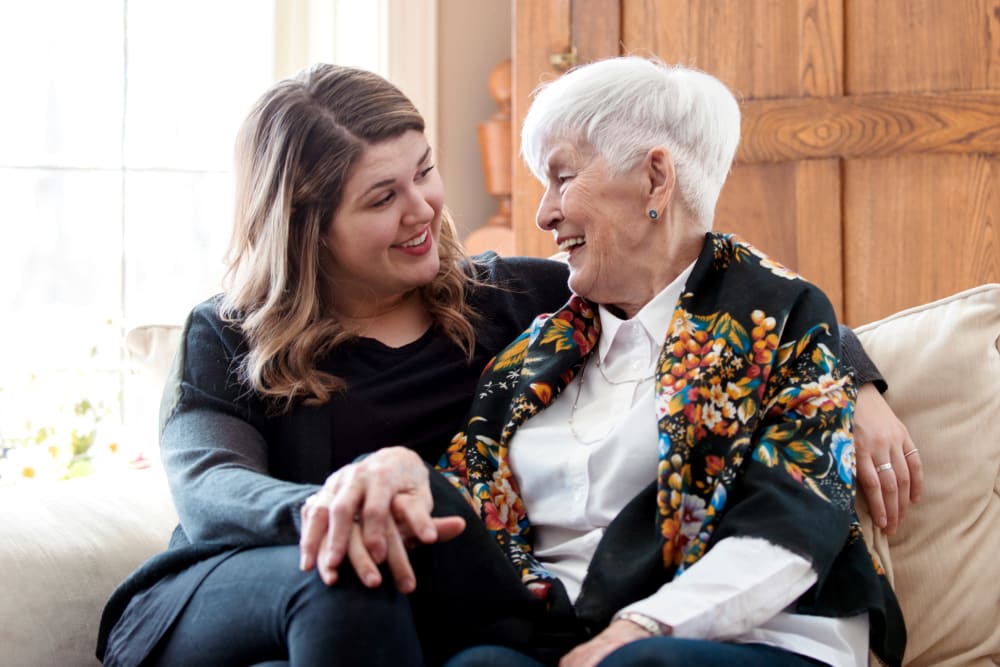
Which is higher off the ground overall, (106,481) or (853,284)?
(853,284)

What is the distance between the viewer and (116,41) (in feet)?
9.73

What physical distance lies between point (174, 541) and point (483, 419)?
1.50 ft

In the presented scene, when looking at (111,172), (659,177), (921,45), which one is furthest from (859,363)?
(111,172)

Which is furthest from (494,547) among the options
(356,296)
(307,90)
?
(307,90)

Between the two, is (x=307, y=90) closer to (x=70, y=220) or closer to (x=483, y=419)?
(x=483, y=419)

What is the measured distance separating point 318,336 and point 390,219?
0.20m

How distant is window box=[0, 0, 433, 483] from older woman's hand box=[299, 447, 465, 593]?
1.73 meters

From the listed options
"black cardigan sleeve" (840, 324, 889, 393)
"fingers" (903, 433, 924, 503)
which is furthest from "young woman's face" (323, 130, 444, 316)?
"fingers" (903, 433, 924, 503)

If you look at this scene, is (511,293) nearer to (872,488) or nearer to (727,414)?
(727,414)

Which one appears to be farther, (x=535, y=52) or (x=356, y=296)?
(x=535, y=52)

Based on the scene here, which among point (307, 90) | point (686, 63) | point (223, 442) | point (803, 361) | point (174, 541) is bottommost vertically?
point (174, 541)

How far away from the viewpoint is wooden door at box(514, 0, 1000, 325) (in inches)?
98.9

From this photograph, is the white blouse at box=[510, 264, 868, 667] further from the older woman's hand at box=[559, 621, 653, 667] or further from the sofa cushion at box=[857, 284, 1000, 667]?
the sofa cushion at box=[857, 284, 1000, 667]

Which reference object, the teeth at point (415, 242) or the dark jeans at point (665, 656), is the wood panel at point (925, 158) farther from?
the dark jeans at point (665, 656)
